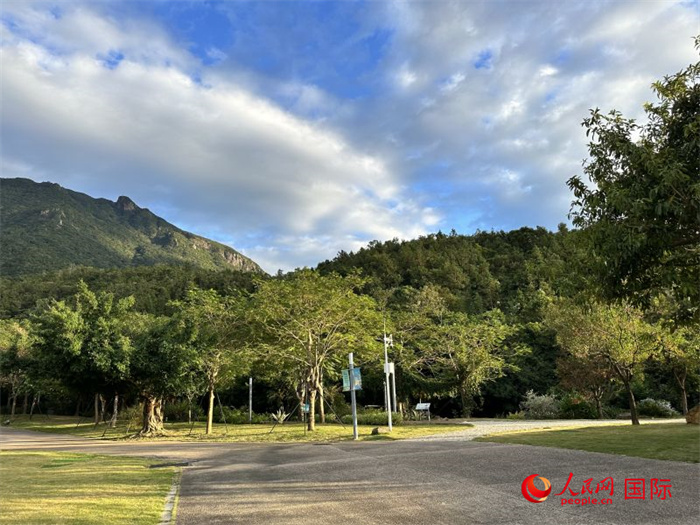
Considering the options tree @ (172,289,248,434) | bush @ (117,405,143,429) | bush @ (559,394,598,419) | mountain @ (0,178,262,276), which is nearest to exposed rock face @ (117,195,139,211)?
mountain @ (0,178,262,276)

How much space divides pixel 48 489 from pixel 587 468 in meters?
8.77

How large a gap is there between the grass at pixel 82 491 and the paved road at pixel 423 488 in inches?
20.4

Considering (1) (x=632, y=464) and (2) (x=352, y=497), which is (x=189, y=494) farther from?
(1) (x=632, y=464)

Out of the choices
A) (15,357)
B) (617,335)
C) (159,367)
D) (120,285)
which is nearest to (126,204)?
(120,285)

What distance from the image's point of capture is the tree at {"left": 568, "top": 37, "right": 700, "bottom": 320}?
7.55 m

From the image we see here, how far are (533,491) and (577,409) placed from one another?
71.0 ft

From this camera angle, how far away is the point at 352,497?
678cm

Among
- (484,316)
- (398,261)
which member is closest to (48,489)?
(484,316)

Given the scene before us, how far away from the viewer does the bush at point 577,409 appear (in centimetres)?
2514

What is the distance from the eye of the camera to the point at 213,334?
77.7 feet

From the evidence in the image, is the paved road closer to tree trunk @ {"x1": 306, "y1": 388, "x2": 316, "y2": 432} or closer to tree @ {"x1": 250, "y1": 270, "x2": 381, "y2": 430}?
tree trunk @ {"x1": 306, "y1": 388, "x2": 316, "y2": 432}

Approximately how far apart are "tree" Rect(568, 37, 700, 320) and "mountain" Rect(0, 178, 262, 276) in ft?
254

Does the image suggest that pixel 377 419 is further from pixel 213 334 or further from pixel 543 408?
pixel 213 334

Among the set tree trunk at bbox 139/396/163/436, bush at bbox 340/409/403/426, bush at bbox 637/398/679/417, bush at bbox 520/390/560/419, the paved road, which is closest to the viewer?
the paved road
